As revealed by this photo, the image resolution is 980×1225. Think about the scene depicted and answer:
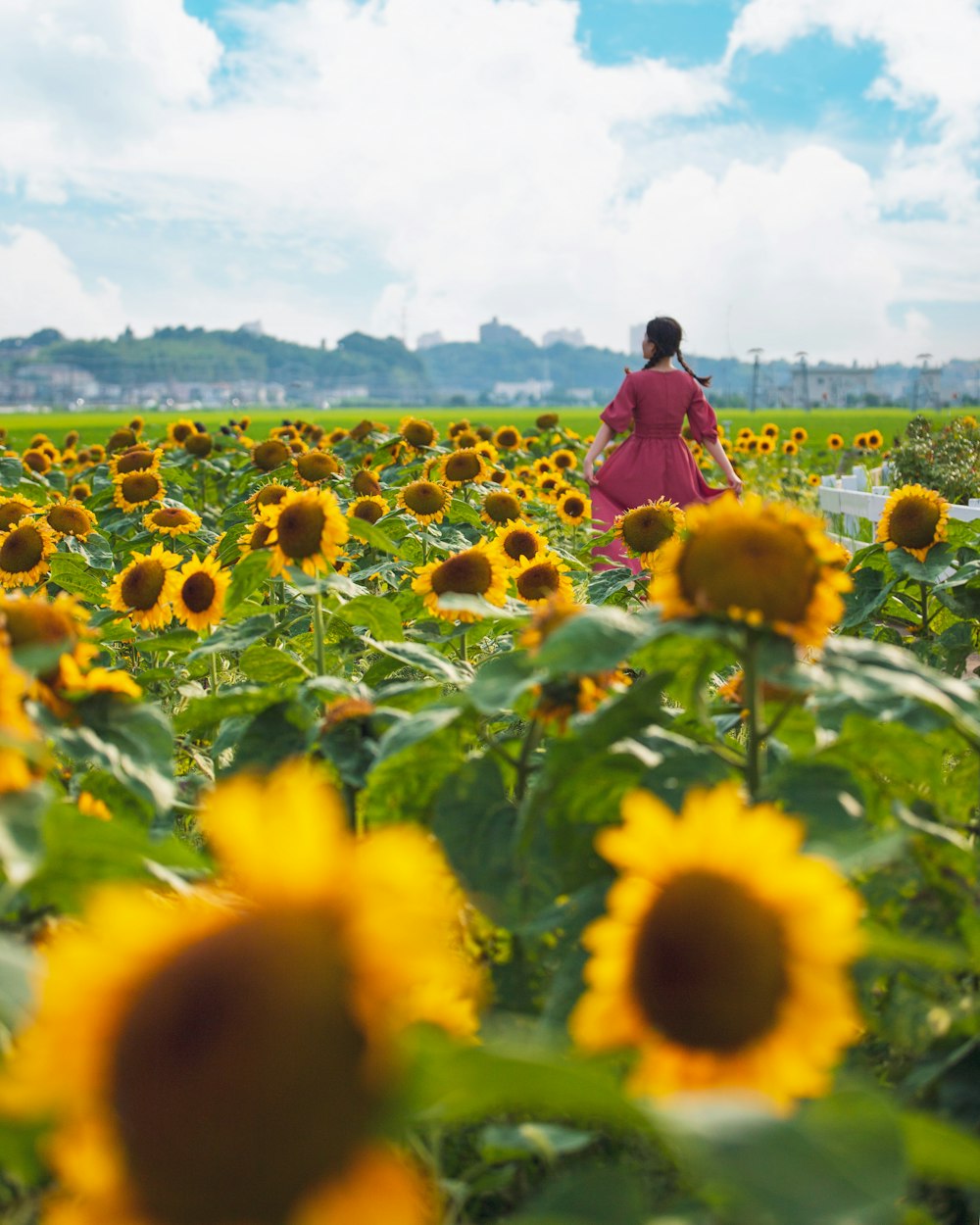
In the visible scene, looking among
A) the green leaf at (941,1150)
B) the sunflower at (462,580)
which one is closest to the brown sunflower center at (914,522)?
the sunflower at (462,580)

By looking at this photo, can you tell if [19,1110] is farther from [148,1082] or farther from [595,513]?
[595,513]

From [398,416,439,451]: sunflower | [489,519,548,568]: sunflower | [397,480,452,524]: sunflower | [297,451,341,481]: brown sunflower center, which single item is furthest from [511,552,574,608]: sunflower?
[398,416,439,451]: sunflower

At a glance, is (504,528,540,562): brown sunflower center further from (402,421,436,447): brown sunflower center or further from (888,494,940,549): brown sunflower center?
(402,421,436,447): brown sunflower center

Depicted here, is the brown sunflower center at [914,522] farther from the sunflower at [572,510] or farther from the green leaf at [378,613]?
the sunflower at [572,510]

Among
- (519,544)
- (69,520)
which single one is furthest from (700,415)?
(69,520)

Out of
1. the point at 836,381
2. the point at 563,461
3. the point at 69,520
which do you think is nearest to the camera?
the point at 69,520

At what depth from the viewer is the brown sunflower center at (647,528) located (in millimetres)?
4219

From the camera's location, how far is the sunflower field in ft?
2.10

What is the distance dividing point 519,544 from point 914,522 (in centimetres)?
125

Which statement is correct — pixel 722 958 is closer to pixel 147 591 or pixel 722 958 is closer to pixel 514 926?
pixel 514 926

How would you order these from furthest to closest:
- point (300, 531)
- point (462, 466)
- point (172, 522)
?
point (462, 466)
point (172, 522)
point (300, 531)

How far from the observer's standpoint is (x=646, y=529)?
4230 mm

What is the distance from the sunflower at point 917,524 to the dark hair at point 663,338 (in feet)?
14.0

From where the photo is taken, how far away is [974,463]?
11.0 m
